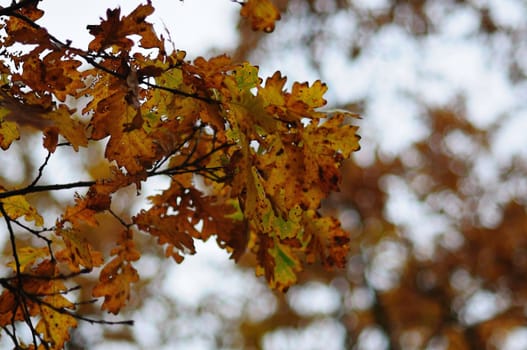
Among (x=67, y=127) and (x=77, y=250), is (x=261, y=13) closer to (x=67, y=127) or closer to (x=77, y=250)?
(x=67, y=127)

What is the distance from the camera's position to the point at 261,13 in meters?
1.00

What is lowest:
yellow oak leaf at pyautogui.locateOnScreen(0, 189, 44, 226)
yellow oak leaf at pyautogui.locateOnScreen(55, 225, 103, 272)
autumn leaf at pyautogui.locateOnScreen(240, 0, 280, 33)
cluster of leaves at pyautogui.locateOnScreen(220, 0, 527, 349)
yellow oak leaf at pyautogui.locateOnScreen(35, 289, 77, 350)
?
yellow oak leaf at pyautogui.locateOnScreen(35, 289, 77, 350)

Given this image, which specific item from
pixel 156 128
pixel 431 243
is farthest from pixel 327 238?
pixel 431 243

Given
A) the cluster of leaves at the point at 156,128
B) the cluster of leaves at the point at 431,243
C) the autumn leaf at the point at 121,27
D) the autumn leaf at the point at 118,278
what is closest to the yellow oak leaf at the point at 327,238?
the cluster of leaves at the point at 156,128

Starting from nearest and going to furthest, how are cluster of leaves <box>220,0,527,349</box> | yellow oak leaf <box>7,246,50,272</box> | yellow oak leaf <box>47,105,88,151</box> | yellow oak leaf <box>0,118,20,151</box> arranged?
yellow oak leaf <box>47,105,88,151</box> → yellow oak leaf <box>0,118,20,151</box> → yellow oak leaf <box>7,246,50,272</box> → cluster of leaves <box>220,0,527,349</box>

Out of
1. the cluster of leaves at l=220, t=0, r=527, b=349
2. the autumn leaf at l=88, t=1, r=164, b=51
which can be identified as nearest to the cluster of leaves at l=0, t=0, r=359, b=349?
the autumn leaf at l=88, t=1, r=164, b=51

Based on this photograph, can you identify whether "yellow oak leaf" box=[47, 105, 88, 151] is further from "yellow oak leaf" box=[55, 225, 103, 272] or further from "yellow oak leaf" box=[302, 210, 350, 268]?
"yellow oak leaf" box=[302, 210, 350, 268]

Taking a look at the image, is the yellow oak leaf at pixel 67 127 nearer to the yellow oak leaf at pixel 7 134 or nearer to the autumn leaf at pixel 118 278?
the yellow oak leaf at pixel 7 134

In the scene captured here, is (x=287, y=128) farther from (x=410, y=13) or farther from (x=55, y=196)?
(x=55, y=196)

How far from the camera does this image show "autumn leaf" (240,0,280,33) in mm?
999

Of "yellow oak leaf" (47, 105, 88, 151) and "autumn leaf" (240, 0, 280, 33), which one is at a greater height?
"autumn leaf" (240, 0, 280, 33)

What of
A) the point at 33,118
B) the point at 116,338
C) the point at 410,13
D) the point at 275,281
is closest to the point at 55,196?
the point at 116,338

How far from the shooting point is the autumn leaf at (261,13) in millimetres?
999

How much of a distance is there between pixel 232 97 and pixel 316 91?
0.19 m
